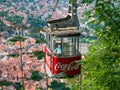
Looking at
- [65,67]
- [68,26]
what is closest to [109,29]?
[65,67]

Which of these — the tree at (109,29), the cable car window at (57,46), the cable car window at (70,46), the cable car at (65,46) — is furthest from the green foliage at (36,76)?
the cable car window at (70,46)

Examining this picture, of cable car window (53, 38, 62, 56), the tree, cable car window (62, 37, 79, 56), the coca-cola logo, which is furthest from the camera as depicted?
cable car window (62, 37, 79, 56)

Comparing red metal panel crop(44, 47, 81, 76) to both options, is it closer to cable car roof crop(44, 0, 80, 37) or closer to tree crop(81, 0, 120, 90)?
cable car roof crop(44, 0, 80, 37)

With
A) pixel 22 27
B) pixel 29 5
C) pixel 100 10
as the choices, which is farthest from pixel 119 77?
pixel 29 5

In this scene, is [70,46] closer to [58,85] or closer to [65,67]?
[65,67]

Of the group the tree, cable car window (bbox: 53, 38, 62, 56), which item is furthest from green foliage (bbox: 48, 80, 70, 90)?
cable car window (bbox: 53, 38, 62, 56)

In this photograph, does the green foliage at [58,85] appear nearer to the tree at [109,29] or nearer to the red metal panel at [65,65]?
the tree at [109,29]

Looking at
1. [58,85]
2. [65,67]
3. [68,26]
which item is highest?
[68,26]

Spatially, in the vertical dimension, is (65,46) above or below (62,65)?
above
